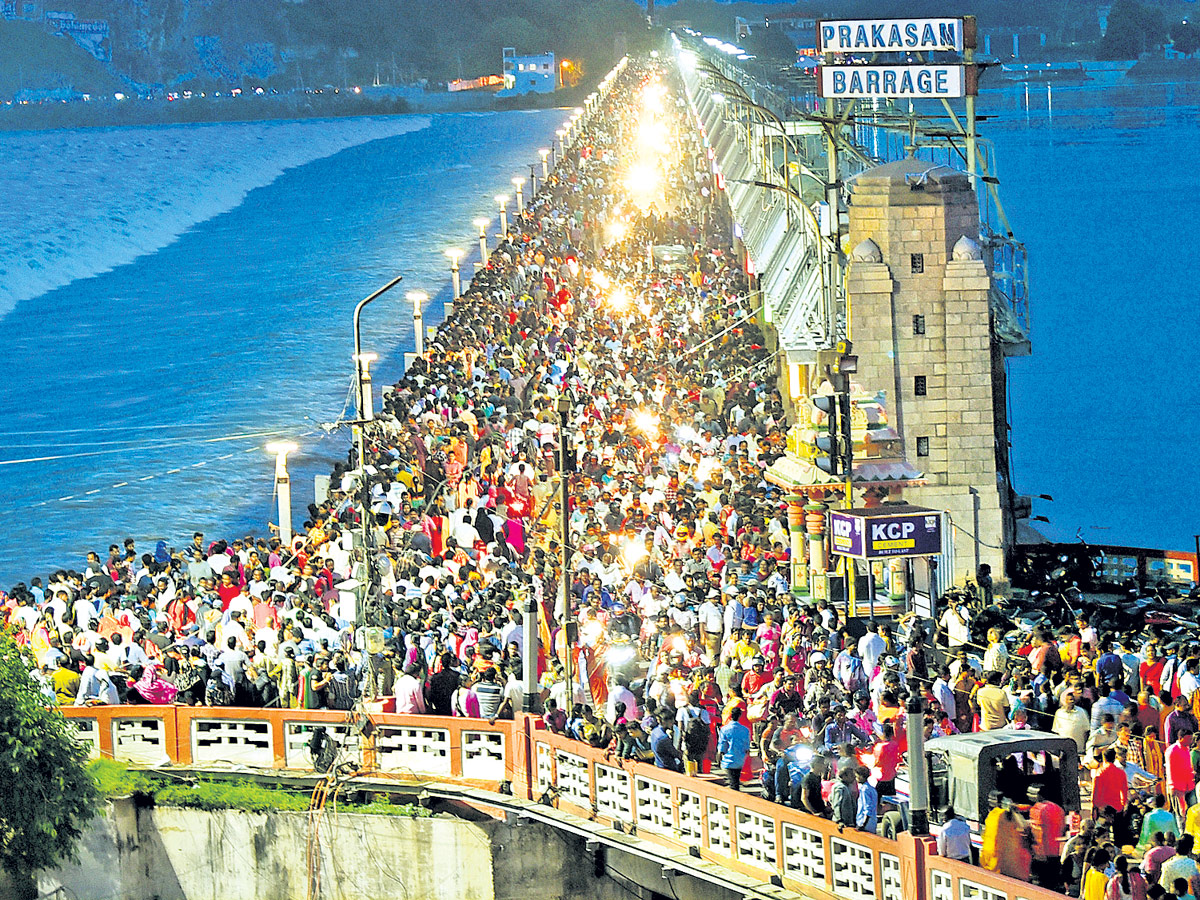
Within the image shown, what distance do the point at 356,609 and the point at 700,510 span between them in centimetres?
766

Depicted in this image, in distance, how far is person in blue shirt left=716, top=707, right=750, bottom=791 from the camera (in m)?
15.8

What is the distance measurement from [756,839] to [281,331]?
70528 millimetres

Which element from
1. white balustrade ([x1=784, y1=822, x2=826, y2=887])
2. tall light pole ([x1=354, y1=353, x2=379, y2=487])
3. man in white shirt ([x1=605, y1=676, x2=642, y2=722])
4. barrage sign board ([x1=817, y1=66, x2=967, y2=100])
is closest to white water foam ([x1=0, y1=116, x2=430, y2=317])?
barrage sign board ([x1=817, y1=66, x2=967, y2=100])

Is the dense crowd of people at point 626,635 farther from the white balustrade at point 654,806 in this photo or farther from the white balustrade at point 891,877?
the white balustrade at point 891,877

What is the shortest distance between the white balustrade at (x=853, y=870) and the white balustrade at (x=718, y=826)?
1277 mm

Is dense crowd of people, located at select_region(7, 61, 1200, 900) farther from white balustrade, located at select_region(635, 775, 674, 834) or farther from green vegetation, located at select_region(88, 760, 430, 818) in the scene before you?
green vegetation, located at select_region(88, 760, 430, 818)

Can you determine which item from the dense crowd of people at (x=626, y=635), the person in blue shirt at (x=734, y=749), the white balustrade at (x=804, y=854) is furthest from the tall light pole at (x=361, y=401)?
the white balustrade at (x=804, y=854)

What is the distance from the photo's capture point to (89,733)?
Answer: 1845cm

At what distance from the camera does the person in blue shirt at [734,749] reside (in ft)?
51.9

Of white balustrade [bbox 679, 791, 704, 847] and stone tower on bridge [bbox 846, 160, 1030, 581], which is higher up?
stone tower on bridge [bbox 846, 160, 1030, 581]

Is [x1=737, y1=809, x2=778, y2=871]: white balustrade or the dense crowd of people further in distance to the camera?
[x1=737, y1=809, x2=778, y2=871]: white balustrade

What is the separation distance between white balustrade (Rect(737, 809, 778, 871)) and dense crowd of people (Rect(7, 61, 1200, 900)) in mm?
283

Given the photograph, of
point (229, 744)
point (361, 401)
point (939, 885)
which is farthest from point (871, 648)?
point (361, 401)

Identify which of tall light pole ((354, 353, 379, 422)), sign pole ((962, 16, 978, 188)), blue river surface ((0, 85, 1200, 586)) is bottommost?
blue river surface ((0, 85, 1200, 586))
